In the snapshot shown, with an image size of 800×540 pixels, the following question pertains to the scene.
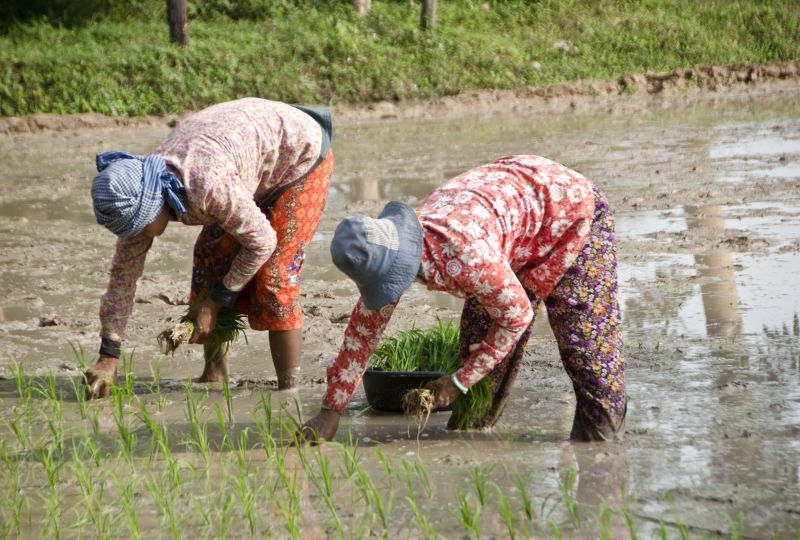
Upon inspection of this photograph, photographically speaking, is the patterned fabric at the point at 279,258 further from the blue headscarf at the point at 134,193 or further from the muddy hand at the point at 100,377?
the blue headscarf at the point at 134,193

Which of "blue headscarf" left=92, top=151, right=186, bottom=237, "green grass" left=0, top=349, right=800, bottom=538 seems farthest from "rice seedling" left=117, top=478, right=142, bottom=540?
"blue headscarf" left=92, top=151, right=186, bottom=237

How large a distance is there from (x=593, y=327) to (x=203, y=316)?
1.45 m

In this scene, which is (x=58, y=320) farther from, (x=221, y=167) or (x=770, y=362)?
(x=770, y=362)

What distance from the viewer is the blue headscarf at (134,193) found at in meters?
3.80

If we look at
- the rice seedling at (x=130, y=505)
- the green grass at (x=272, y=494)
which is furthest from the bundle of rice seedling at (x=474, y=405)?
the rice seedling at (x=130, y=505)

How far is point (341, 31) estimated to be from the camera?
56.7 ft

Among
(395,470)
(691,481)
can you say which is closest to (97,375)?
(395,470)

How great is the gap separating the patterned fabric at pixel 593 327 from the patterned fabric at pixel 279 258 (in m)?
0.91

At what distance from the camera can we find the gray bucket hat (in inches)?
128

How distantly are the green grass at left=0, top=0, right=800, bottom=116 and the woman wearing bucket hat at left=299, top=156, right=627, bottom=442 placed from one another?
12.0 metres

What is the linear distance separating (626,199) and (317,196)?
4.67 metres

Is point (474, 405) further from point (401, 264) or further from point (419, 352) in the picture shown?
point (401, 264)

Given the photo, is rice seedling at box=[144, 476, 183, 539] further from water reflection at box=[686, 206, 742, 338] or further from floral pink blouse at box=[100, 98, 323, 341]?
water reflection at box=[686, 206, 742, 338]

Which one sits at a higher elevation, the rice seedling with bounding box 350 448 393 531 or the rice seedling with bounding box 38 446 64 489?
the rice seedling with bounding box 350 448 393 531
